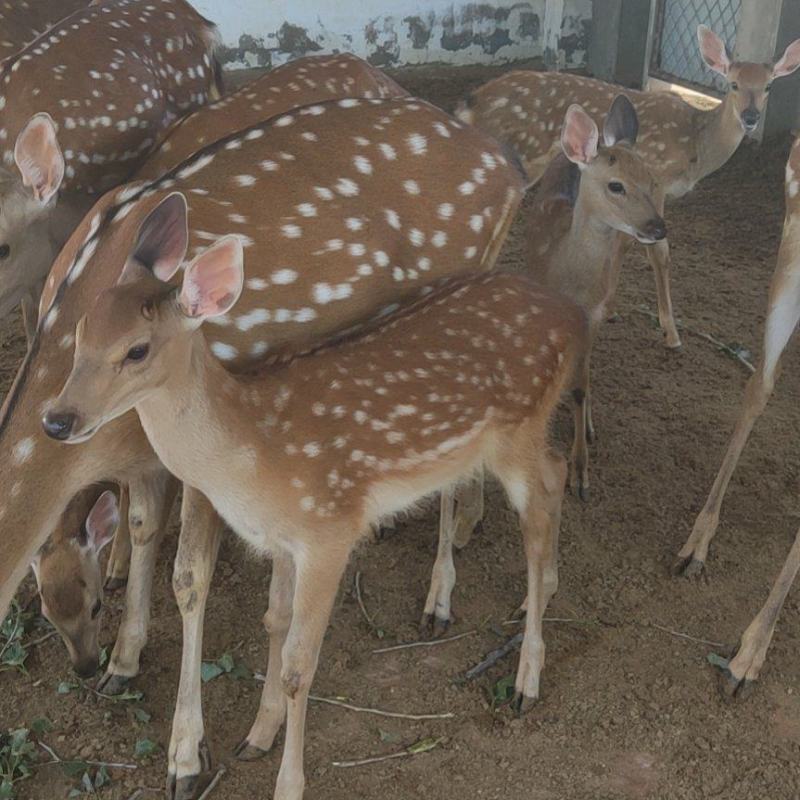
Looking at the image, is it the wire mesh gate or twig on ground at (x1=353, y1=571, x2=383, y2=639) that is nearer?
twig on ground at (x1=353, y1=571, x2=383, y2=639)

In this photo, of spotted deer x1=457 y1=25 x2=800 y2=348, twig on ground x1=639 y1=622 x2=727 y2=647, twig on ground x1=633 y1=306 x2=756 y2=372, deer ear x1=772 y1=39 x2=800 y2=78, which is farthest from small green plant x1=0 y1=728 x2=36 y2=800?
deer ear x1=772 y1=39 x2=800 y2=78

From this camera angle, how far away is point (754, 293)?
5.97 meters

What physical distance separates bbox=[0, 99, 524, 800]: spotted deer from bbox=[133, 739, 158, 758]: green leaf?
13 centimetres

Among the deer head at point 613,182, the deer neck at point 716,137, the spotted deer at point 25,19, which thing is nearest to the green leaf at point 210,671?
the deer head at point 613,182

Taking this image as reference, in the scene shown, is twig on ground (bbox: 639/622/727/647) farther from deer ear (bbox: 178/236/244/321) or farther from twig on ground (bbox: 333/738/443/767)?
deer ear (bbox: 178/236/244/321)

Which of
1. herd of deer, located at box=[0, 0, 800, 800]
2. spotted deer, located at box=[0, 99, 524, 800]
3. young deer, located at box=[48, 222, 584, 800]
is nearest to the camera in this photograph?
young deer, located at box=[48, 222, 584, 800]

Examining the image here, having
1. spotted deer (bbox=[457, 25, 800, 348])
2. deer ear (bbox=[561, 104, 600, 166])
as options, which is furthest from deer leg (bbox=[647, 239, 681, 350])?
deer ear (bbox=[561, 104, 600, 166])

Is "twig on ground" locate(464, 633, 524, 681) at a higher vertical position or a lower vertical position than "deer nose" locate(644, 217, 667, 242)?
lower

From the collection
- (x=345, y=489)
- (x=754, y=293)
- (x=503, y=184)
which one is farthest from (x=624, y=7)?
(x=345, y=489)

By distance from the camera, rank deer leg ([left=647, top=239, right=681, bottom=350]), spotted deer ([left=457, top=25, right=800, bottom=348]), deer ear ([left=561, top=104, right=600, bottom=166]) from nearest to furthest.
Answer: deer ear ([left=561, top=104, right=600, bottom=166]) → deer leg ([left=647, top=239, right=681, bottom=350]) → spotted deer ([left=457, top=25, right=800, bottom=348])

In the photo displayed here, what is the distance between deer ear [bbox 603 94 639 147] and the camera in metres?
4.81

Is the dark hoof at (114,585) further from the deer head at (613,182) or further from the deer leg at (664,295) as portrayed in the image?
the deer leg at (664,295)

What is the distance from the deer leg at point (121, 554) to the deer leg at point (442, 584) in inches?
40.4

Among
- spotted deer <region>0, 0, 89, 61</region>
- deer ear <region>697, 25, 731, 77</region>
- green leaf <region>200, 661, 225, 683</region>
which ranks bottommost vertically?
green leaf <region>200, 661, 225, 683</region>
